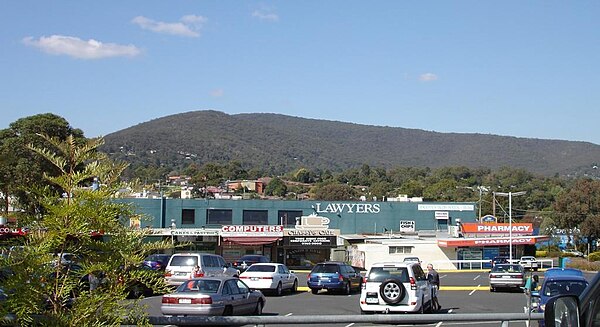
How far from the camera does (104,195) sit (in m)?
6.68

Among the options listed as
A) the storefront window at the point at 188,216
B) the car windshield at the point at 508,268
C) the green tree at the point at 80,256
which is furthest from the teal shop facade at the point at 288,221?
the green tree at the point at 80,256

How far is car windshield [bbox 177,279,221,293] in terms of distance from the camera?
21.5m

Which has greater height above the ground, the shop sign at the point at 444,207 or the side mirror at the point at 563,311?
the shop sign at the point at 444,207

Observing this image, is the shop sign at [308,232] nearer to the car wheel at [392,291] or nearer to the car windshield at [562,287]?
the car wheel at [392,291]

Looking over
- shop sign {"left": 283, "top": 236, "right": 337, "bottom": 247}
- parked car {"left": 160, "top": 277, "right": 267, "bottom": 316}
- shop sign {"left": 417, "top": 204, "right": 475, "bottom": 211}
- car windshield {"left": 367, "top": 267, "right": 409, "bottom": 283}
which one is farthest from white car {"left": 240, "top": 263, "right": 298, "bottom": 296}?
shop sign {"left": 417, "top": 204, "right": 475, "bottom": 211}

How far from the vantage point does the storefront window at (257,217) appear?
84875mm

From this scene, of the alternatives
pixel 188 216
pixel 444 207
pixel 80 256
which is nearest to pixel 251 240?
pixel 188 216

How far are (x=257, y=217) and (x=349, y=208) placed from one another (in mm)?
10868

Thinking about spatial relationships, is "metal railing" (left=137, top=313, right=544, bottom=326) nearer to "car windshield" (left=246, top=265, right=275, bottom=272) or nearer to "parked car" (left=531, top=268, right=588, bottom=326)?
"parked car" (left=531, top=268, right=588, bottom=326)

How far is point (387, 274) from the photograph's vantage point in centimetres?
2344

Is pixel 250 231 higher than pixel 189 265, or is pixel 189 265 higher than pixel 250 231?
pixel 250 231

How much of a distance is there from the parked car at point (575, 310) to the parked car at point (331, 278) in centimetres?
3177

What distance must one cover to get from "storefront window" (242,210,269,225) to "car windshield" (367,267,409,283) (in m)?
61.6

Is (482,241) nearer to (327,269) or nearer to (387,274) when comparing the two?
(327,269)
